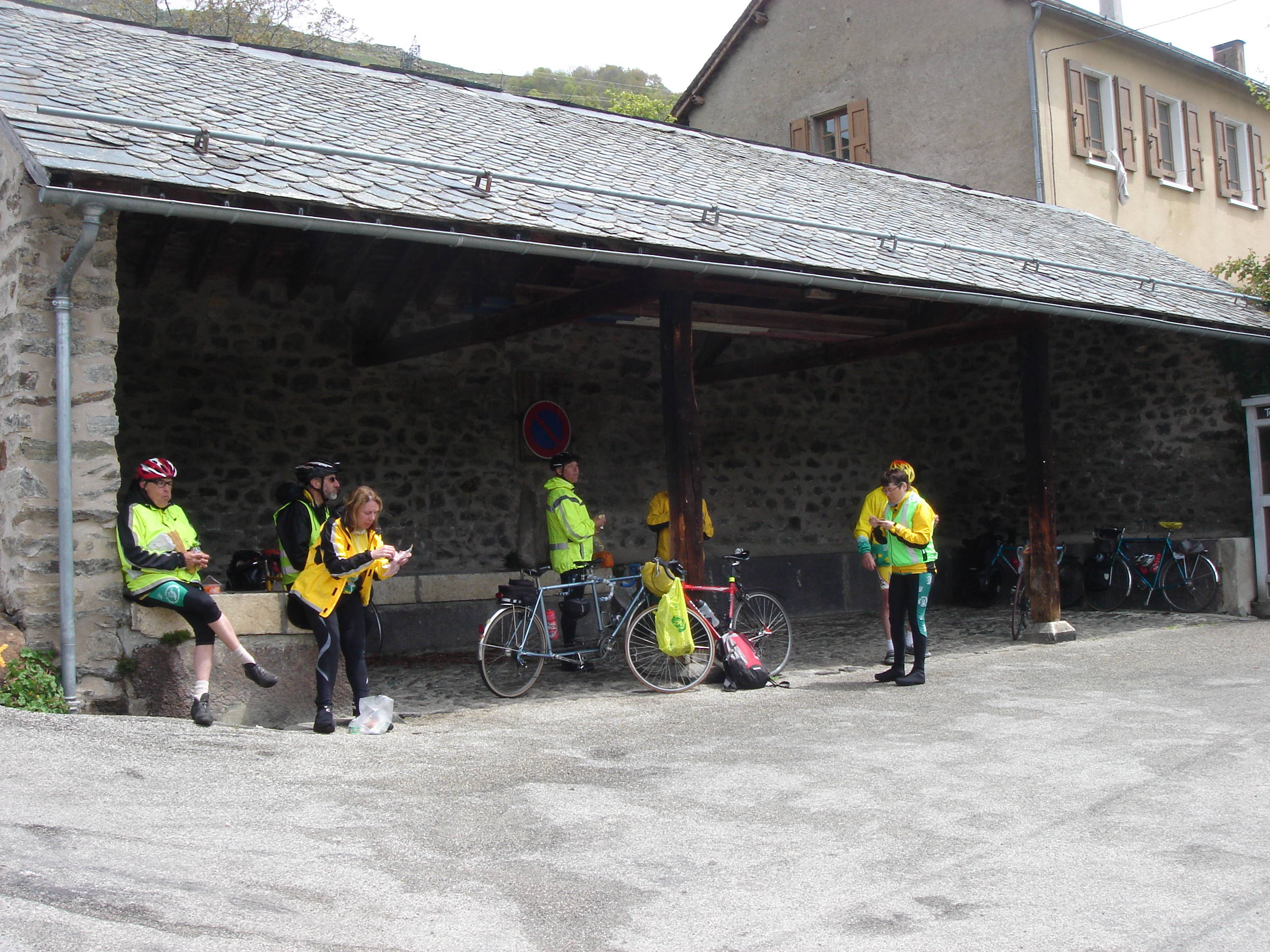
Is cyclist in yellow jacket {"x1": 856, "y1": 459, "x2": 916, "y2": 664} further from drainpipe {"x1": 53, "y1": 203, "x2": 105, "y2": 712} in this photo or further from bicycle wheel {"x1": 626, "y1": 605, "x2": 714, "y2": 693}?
drainpipe {"x1": 53, "y1": 203, "x2": 105, "y2": 712}

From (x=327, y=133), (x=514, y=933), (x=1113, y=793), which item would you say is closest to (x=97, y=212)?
(x=327, y=133)

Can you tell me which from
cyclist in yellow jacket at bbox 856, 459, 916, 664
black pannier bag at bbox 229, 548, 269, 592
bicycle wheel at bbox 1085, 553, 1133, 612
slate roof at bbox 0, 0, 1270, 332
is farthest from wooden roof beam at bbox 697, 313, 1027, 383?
black pannier bag at bbox 229, 548, 269, 592

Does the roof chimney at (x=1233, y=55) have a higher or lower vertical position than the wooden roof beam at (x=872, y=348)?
higher

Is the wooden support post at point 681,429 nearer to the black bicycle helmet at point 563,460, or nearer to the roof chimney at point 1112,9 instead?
the black bicycle helmet at point 563,460

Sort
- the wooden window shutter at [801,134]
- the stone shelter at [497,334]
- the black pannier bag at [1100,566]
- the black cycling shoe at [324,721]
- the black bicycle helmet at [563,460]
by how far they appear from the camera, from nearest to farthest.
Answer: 1. the stone shelter at [497,334]
2. the black cycling shoe at [324,721]
3. the black bicycle helmet at [563,460]
4. the black pannier bag at [1100,566]
5. the wooden window shutter at [801,134]

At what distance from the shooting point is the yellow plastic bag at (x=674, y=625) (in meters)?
7.10

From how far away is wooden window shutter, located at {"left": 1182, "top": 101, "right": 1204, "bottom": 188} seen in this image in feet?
56.4

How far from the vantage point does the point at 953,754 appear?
213 inches

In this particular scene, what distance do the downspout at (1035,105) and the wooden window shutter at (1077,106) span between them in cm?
61

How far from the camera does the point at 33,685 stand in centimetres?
541

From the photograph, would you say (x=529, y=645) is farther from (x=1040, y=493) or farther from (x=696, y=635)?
(x=1040, y=493)

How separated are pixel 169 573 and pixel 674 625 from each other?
290 cm

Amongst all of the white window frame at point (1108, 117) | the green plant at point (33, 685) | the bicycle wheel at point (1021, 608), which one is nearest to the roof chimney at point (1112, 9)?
the white window frame at point (1108, 117)

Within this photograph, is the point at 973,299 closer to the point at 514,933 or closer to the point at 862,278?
the point at 862,278
